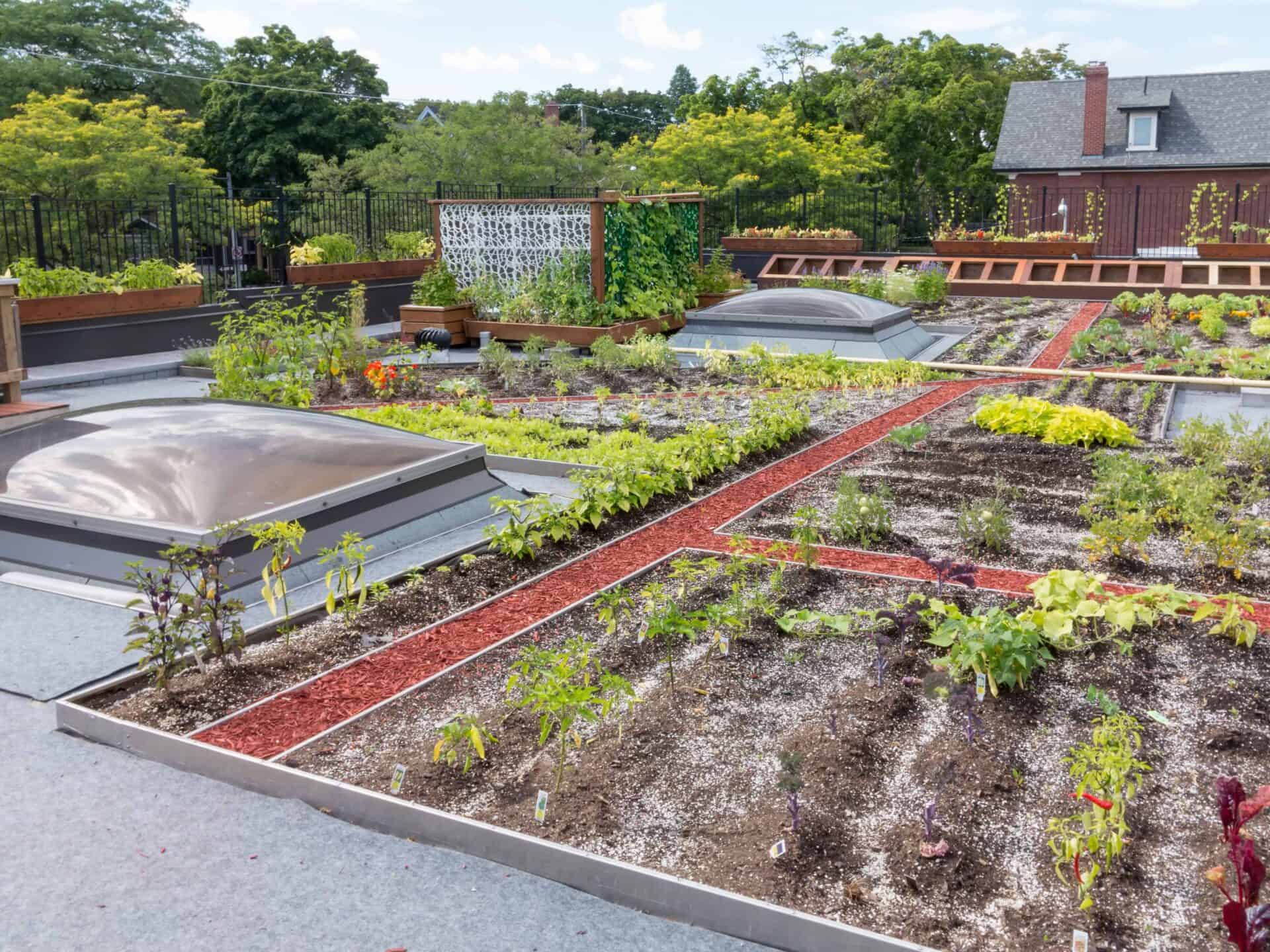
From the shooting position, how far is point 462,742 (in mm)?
3943

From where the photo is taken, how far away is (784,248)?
2098 centimetres

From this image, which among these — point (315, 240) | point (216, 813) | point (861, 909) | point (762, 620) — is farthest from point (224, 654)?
point (315, 240)

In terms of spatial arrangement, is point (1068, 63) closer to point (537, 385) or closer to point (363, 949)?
point (537, 385)

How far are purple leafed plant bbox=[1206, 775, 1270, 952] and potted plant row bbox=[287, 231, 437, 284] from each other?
A: 46.5 feet

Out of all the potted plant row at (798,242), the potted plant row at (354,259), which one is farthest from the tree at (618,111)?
the potted plant row at (354,259)

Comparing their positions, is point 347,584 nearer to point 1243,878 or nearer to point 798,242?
point 1243,878

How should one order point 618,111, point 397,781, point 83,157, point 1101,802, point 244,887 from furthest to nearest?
point 618,111 → point 83,157 → point 397,781 → point 244,887 → point 1101,802

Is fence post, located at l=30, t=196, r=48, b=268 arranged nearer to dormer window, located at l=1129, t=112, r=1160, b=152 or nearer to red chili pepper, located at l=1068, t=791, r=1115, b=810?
red chili pepper, located at l=1068, t=791, r=1115, b=810

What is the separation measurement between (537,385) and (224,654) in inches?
278

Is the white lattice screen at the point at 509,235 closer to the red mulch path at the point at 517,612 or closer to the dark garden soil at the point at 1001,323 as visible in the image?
the dark garden soil at the point at 1001,323

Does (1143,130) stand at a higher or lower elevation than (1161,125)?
lower

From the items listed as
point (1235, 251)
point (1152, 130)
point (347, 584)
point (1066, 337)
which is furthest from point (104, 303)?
point (1152, 130)

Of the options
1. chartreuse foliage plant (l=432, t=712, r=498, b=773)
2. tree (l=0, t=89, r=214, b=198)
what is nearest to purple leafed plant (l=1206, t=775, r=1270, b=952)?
chartreuse foliage plant (l=432, t=712, r=498, b=773)

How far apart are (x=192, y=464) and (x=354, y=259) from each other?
1171cm
